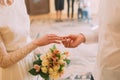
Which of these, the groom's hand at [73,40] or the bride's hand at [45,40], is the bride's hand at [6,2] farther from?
the groom's hand at [73,40]

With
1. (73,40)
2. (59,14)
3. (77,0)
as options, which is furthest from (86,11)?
(73,40)

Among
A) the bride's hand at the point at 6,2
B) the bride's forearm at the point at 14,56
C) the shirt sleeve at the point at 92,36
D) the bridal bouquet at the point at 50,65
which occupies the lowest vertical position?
the bridal bouquet at the point at 50,65

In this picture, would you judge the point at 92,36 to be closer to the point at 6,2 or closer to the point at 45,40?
the point at 45,40

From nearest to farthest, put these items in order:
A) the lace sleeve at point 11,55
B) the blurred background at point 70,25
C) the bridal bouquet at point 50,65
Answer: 1. the lace sleeve at point 11,55
2. the bridal bouquet at point 50,65
3. the blurred background at point 70,25

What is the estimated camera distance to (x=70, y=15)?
5.98 metres

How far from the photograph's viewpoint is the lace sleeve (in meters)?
1.27

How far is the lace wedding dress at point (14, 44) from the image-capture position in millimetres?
1300

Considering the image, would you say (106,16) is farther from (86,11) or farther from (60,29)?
(86,11)

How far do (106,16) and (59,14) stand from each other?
16.0ft

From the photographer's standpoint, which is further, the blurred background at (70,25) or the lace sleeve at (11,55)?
the blurred background at (70,25)

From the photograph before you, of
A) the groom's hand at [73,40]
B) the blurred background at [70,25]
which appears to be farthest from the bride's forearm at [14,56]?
the blurred background at [70,25]

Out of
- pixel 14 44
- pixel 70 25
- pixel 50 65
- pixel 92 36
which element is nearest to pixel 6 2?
pixel 14 44

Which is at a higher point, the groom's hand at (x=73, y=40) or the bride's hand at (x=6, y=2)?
the bride's hand at (x=6, y=2)

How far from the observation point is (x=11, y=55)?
1299 mm
